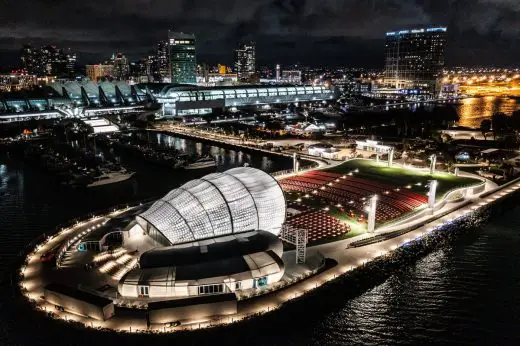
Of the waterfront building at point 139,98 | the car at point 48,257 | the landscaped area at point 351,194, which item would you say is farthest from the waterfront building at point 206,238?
the waterfront building at point 139,98

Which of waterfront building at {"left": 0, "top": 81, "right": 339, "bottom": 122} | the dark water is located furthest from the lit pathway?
waterfront building at {"left": 0, "top": 81, "right": 339, "bottom": 122}

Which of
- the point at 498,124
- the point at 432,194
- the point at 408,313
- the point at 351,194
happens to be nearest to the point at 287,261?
the point at 408,313

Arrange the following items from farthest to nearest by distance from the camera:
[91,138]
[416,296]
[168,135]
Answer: [168,135] → [91,138] → [416,296]

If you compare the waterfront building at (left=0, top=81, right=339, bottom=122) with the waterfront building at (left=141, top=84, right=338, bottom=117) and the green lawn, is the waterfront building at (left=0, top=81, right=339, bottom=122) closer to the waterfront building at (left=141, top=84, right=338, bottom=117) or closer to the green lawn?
the waterfront building at (left=141, top=84, right=338, bottom=117)

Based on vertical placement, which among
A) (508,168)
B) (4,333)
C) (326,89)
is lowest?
(4,333)

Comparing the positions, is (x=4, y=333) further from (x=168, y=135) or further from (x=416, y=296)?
(x=168, y=135)

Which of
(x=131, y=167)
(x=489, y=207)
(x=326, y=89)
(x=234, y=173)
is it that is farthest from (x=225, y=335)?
(x=326, y=89)

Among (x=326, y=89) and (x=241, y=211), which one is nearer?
(x=241, y=211)

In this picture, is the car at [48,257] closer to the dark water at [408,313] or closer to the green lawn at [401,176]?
the dark water at [408,313]
